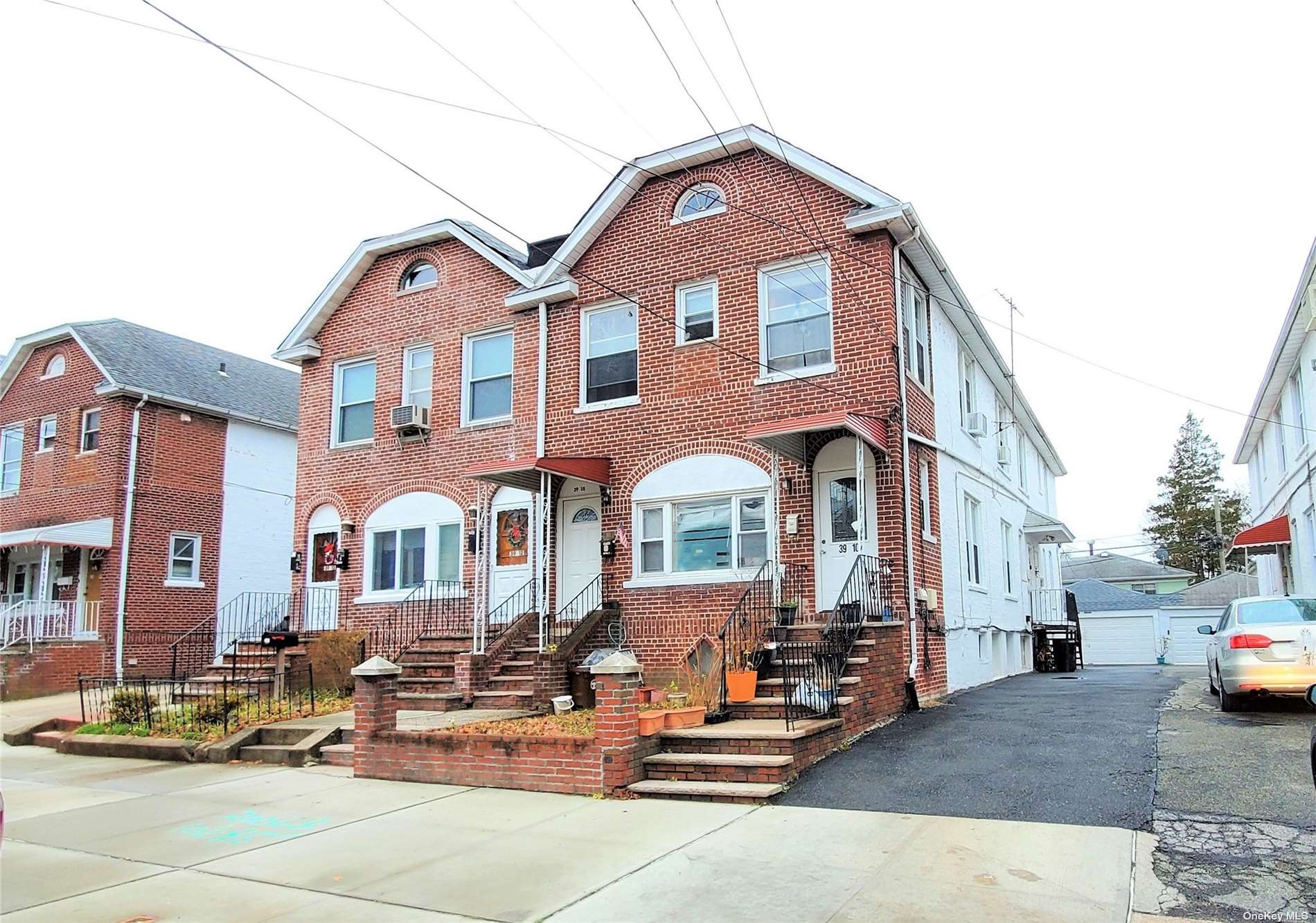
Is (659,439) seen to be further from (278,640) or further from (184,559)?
(184,559)

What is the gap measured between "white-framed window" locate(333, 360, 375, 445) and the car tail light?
14.1 metres

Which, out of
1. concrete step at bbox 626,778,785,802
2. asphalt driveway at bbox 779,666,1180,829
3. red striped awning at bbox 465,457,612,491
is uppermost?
red striped awning at bbox 465,457,612,491

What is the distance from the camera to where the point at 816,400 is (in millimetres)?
13711

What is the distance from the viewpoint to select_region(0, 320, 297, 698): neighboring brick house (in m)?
21.3

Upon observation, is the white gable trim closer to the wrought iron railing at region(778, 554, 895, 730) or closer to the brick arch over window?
the brick arch over window

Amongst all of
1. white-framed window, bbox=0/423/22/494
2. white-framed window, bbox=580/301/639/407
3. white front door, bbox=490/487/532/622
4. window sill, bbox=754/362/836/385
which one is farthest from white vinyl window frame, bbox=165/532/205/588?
window sill, bbox=754/362/836/385

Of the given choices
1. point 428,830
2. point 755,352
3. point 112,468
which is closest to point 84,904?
point 428,830

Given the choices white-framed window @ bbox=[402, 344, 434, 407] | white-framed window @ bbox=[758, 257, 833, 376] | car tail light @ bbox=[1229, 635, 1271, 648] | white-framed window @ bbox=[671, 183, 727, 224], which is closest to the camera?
car tail light @ bbox=[1229, 635, 1271, 648]

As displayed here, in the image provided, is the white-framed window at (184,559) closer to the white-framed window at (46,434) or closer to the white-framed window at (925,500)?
the white-framed window at (46,434)

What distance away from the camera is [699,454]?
1444 cm

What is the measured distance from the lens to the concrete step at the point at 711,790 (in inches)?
317

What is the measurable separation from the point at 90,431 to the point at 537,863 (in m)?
21.0

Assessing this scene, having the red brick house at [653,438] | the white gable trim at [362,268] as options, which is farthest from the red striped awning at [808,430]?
the white gable trim at [362,268]

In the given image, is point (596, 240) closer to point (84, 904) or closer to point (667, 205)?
point (667, 205)
